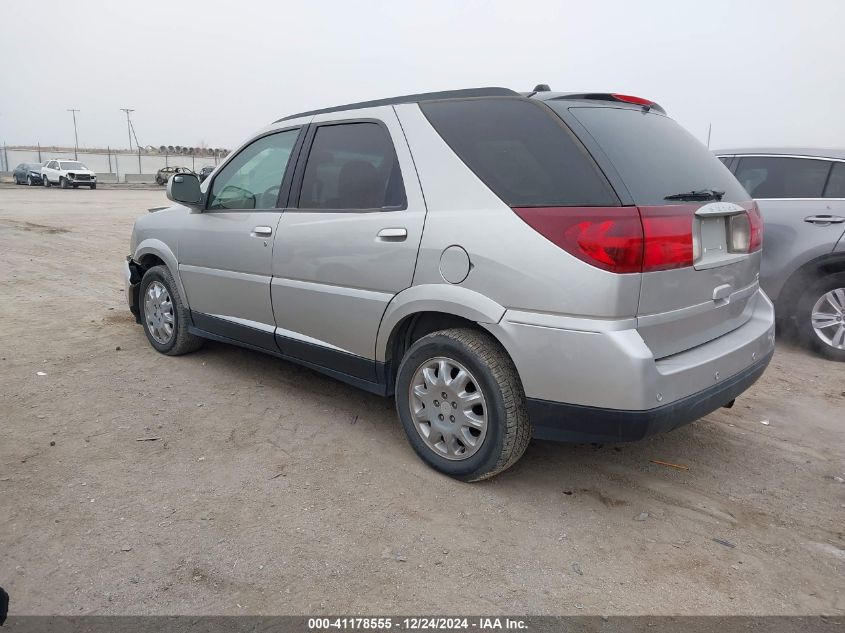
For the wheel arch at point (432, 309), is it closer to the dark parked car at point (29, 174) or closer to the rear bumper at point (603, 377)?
the rear bumper at point (603, 377)

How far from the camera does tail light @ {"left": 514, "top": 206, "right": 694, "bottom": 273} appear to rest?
8.52 feet

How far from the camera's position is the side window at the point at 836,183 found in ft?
17.9

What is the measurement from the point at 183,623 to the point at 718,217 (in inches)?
109

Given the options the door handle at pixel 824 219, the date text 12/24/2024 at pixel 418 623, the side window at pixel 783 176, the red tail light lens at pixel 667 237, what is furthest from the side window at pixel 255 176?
the door handle at pixel 824 219

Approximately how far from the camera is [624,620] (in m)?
2.29

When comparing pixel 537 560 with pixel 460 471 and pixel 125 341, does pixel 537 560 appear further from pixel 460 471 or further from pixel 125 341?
pixel 125 341

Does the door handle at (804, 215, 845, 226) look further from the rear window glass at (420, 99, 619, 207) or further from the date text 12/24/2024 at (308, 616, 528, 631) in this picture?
the date text 12/24/2024 at (308, 616, 528, 631)

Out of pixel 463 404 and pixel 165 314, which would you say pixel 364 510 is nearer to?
pixel 463 404

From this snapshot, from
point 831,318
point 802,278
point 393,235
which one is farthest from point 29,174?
point 831,318

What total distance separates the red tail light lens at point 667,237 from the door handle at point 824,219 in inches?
134

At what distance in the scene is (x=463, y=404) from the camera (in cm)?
308

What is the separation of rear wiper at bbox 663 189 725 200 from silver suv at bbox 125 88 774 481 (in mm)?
30

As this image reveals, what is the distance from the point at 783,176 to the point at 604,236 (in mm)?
4167

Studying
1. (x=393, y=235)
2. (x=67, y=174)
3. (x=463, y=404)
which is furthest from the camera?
(x=67, y=174)
